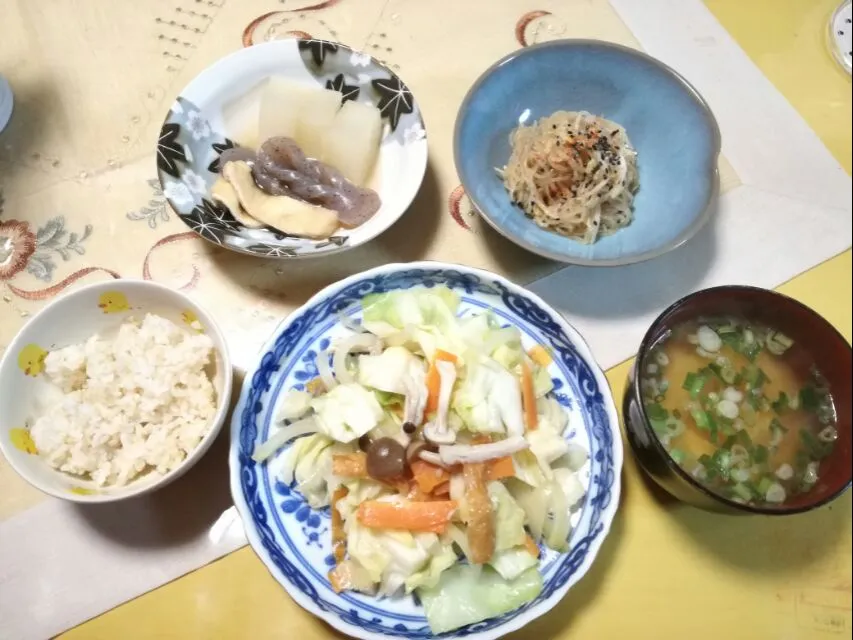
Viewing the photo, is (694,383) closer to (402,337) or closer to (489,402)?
(489,402)

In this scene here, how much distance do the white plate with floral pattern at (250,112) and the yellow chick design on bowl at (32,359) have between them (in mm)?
362

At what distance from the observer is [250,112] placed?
5.04 ft

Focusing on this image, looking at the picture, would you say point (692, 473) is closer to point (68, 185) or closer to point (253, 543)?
point (253, 543)

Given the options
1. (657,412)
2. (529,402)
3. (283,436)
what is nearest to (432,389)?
(529,402)

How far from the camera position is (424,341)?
4.13 ft

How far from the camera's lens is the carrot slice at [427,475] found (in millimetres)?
1153

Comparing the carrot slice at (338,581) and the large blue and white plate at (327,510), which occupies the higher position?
the large blue and white plate at (327,510)

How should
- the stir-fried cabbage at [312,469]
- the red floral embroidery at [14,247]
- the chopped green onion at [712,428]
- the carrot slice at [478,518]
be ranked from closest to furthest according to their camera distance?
the carrot slice at [478,518], the stir-fried cabbage at [312,469], the chopped green onion at [712,428], the red floral embroidery at [14,247]

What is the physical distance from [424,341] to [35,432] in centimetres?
71

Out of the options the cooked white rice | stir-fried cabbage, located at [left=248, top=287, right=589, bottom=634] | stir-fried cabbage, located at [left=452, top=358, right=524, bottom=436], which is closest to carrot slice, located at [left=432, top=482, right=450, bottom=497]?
stir-fried cabbage, located at [left=248, top=287, right=589, bottom=634]

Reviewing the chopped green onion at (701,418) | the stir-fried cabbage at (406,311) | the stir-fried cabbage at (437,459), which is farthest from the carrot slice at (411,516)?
the chopped green onion at (701,418)

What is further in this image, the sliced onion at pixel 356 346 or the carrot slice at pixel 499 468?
the sliced onion at pixel 356 346

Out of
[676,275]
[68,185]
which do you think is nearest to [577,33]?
[676,275]

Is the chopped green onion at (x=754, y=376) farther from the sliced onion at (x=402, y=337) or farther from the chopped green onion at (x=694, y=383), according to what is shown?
the sliced onion at (x=402, y=337)
